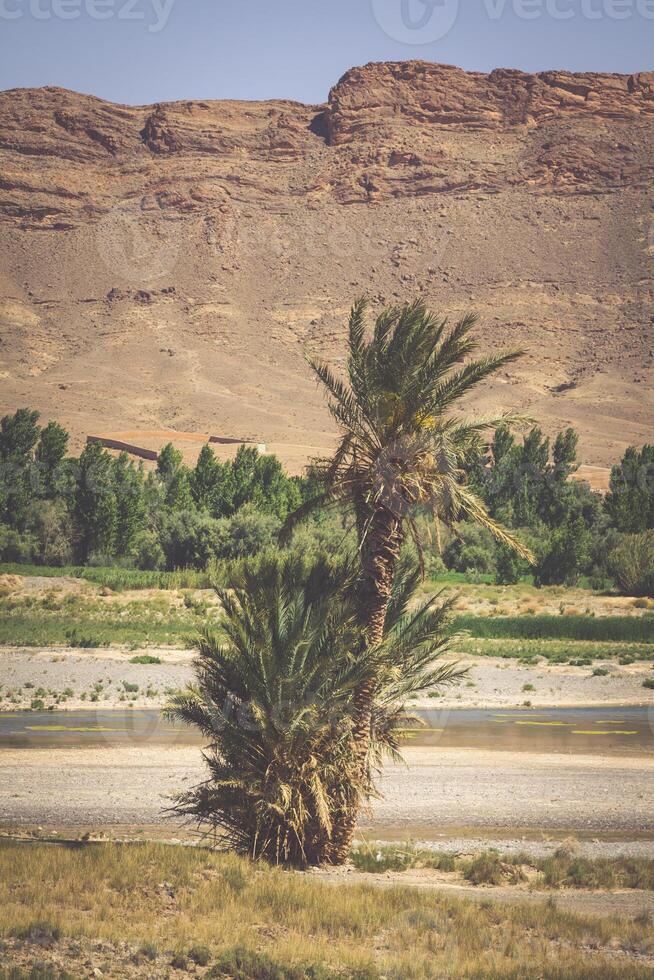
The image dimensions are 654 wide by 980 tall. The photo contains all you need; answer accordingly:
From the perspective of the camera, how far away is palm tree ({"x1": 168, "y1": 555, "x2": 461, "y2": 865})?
11.2 meters

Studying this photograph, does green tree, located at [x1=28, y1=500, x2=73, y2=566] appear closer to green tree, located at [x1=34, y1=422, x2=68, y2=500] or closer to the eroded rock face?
green tree, located at [x1=34, y1=422, x2=68, y2=500]

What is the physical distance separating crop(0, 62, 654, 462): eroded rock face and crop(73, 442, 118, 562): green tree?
6606 cm

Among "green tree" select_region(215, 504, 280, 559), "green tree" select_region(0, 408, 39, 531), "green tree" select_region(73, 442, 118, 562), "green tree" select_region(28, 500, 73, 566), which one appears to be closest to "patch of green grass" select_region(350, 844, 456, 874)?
"green tree" select_region(215, 504, 280, 559)

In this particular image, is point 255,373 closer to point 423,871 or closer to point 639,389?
point 639,389

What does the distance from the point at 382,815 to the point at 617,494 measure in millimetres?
52035

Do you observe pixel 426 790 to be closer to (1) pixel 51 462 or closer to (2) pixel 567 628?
(2) pixel 567 628

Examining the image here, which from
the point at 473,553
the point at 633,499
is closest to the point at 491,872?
the point at 473,553

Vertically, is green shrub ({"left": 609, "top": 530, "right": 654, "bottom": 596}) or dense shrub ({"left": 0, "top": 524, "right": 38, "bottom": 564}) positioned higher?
green shrub ({"left": 609, "top": 530, "right": 654, "bottom": 596})

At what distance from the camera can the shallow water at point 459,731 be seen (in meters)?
21.1

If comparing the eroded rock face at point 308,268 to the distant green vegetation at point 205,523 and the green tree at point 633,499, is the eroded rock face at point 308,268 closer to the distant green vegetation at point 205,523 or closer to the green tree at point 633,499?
the green tree at point 633,499

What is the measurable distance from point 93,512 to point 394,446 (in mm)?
46072

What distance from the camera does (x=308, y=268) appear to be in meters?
171

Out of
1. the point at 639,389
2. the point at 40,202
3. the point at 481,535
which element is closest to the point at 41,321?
the point at 40,202

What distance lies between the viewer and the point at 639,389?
138125mm
